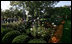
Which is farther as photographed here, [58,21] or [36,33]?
[58,21]

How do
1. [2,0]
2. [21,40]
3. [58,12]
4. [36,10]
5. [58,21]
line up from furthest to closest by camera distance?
[58,21] → [36,10] → [58,12] → [2,0] → [21,40]

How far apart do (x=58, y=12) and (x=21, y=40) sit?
111 inches

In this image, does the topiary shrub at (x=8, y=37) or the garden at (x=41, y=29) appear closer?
the garden at (x=41, y=29)

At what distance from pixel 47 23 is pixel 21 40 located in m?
3.34

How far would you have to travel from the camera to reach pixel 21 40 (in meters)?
5.03

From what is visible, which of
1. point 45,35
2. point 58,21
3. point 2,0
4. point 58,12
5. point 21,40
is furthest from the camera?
point 58,21

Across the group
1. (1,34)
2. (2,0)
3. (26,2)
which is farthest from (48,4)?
(1,34)

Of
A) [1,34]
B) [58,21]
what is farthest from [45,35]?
[58,21]

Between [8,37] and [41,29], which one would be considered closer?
[8,37]

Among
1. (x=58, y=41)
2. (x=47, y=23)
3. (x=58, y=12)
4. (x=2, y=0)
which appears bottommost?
(x=58, y=41)

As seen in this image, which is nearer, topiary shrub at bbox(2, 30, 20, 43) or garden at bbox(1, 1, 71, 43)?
garden at bbox(1, 1, 71, 43)

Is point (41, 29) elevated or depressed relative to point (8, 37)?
elevated

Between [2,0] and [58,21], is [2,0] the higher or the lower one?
the higher one

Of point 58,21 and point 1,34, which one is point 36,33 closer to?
point 1,34
